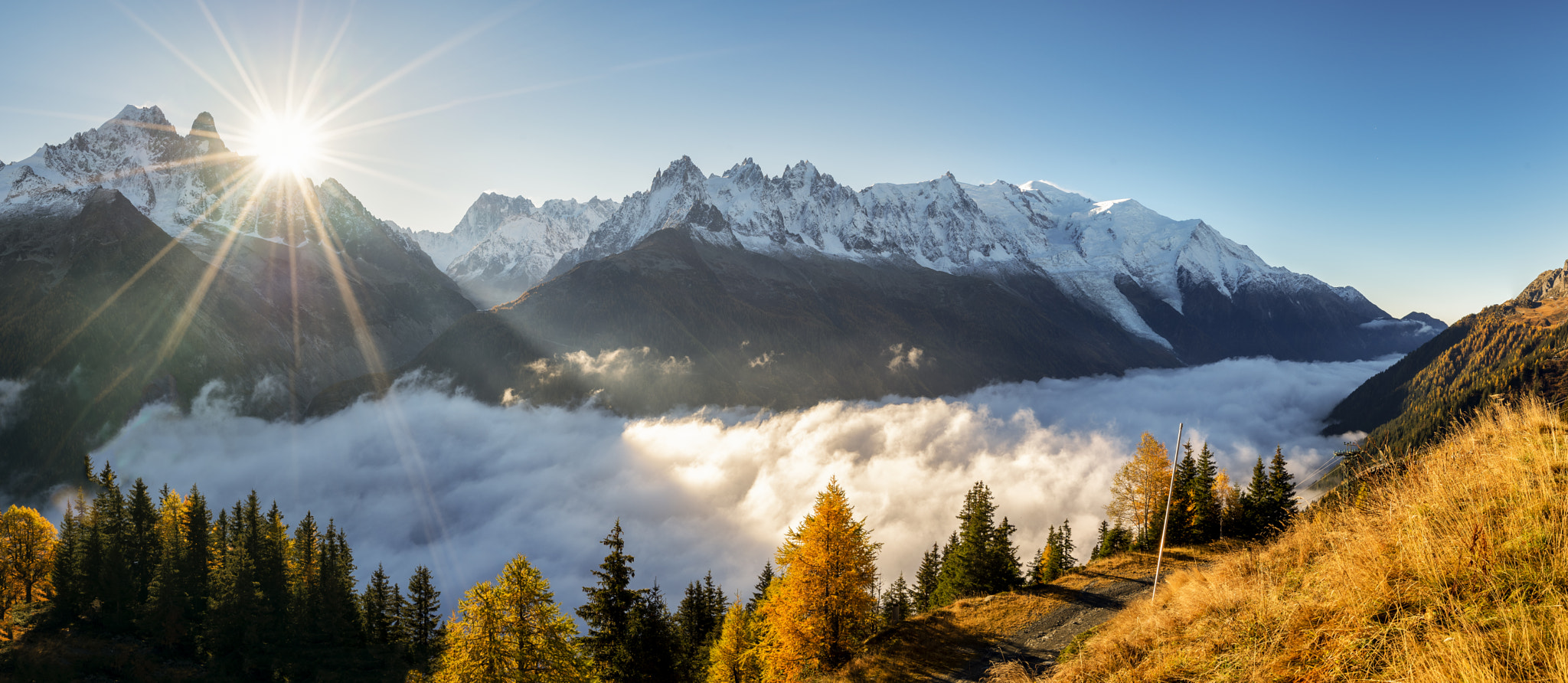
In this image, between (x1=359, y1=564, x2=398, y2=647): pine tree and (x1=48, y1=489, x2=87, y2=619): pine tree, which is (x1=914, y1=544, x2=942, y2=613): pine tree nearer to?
(x1=359, y1=564, x2=398, y2=647): pine tree

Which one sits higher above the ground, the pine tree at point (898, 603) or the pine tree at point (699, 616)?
the pine tree at point (699, 616)

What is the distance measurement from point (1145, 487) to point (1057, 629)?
75.1 feet

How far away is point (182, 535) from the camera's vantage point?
58.1m

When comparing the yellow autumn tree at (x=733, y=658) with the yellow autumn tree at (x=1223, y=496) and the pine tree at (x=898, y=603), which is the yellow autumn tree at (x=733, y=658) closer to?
the yellow autumn tree at (x=1223, y=496)

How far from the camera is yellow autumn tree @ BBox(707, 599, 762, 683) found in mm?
38812

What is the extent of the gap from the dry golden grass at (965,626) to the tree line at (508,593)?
181 cm

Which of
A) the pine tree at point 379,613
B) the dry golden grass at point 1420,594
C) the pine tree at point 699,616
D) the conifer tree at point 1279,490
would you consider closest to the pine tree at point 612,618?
the pine tree at point 699,616

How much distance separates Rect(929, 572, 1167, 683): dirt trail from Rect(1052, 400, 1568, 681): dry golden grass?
44.4ft

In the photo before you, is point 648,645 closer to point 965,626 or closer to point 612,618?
point 612,618

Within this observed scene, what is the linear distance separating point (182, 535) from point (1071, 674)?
8110cm

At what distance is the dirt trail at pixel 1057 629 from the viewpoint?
25.5 metres

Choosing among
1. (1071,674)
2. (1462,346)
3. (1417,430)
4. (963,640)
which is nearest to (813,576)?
(963,640)

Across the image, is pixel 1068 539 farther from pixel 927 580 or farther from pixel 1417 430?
pixel 1417 430

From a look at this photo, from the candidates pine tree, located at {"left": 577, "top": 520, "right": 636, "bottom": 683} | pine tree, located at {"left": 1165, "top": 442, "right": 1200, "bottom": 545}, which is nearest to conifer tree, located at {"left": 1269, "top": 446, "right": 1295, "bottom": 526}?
pine tree, located at {"left": 1165, "top": 442, "right": 1200, "bottom": 545}
